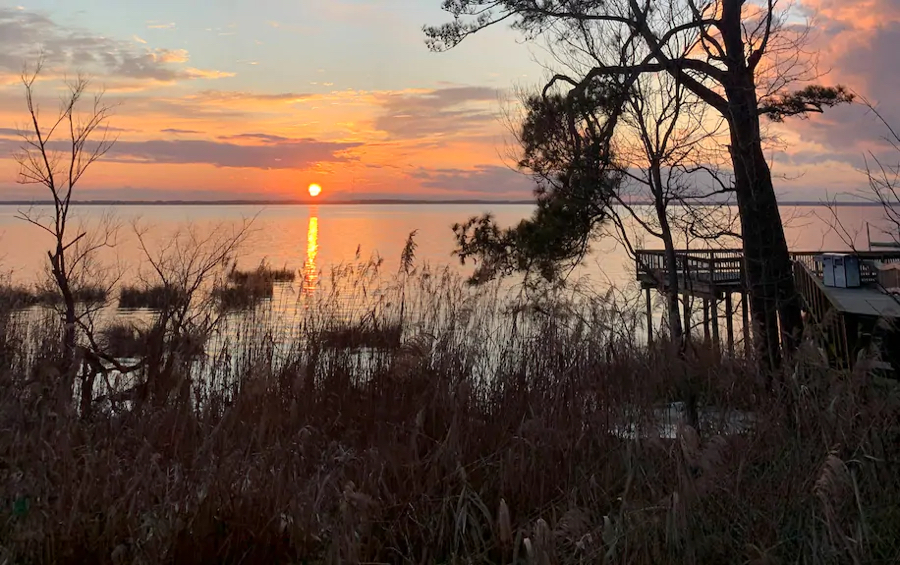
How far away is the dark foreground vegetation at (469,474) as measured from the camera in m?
3.02

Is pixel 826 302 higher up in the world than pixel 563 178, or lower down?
lower down

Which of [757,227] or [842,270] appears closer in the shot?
[757,227]

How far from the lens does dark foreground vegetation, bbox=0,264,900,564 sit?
302 centimetres

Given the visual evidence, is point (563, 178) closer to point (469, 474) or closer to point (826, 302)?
point (469, 474)

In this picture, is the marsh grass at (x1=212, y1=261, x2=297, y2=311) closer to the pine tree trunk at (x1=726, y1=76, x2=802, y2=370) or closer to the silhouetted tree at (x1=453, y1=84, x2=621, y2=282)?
the silhouetted tree at (x1=453, y1=84, x2=621, y2=282)

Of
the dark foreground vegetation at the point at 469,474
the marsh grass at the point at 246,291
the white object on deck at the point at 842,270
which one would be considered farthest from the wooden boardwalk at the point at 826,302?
the marsh grass at the point at 246,291

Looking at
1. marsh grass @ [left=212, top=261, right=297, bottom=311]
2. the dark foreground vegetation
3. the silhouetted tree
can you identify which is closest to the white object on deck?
the silhouetted tree

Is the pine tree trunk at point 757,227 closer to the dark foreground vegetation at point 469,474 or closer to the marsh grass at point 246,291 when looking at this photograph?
the dark foreground vegetation at point 469,474

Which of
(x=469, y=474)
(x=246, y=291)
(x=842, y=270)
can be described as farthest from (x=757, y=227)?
(x=842, y=270)

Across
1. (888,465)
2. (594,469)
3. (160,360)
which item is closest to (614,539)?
(594,469)

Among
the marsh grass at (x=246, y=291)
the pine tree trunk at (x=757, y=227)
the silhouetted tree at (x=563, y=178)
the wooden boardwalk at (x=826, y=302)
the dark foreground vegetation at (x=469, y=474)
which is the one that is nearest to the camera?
the dark foreground vegetation at (x=469, y=474)

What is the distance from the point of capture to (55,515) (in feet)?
10.3

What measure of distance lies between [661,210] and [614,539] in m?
6.80

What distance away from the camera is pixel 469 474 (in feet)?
12.5
